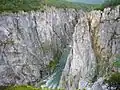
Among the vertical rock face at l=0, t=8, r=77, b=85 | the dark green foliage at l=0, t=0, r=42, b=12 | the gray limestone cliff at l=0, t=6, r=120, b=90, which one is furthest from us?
the dark green foliage at l=0, t=0, r=42, b=12

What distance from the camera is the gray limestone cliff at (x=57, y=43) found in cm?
6006

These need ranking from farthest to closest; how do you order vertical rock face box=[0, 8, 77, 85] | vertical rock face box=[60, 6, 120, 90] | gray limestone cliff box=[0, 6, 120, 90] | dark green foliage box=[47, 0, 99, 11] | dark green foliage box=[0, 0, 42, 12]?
dark green foliage box=[47, 0, 99, 11]
dark green foliage box=[0, 0, 42, 12]
vertical rock face box=[0, 8, 77, 85]
gray limestone cliff box=[0, 6, 120, 90]
vertical rock face box=[60, 6, 120, 90]

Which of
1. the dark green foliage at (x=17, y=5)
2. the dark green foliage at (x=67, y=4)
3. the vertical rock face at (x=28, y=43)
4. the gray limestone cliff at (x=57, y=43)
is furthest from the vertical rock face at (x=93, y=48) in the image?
the dark green foliage at (x=67, y=4)

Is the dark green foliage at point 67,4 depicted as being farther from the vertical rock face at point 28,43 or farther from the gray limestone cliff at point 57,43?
the vertical rock face at point 28,43

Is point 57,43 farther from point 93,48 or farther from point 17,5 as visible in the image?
point 93,48

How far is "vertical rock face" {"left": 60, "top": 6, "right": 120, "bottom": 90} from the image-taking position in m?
58.8

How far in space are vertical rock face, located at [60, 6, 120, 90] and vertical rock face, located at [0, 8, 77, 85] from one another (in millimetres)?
22389

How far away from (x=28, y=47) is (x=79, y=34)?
89.8 ft

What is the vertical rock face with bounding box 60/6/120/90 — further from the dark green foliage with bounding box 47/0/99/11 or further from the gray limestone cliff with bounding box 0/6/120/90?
the dark green foliage with bounding box 47/0/99/11

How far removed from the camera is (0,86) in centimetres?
8425

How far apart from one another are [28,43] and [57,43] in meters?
9.46

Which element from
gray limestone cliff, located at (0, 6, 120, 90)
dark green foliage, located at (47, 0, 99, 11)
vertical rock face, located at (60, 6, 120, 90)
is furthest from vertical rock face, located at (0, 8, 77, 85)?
dark green foliage, located at (47, 0, 99, 11)

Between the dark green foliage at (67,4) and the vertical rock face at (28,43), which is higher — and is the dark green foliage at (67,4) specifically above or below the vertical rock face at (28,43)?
above

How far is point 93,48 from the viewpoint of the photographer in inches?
2472
